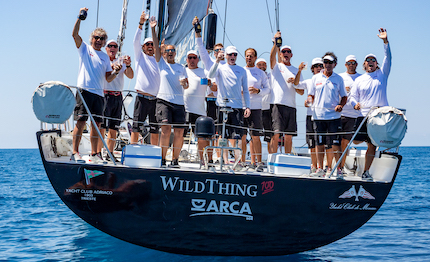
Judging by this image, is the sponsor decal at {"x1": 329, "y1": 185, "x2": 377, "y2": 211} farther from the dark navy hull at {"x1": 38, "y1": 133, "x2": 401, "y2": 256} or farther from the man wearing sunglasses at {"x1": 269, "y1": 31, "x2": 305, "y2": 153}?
the man wearing sunglasses at {"x1": 269, "y1": 31, "x2": 305, "y2": 153}

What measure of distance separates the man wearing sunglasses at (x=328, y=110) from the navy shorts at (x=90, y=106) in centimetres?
288

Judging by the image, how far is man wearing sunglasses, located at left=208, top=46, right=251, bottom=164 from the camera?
6.10m

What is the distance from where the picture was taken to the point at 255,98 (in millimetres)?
6785

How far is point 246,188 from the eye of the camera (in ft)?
17.2

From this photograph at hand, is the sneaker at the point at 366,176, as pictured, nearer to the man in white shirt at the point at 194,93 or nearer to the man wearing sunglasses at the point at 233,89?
the man wearing sunglasses at the point at 233,89

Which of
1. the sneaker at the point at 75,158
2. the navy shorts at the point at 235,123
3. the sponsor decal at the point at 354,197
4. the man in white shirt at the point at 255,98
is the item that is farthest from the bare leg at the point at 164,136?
the sponsor decal at the point at 354,197

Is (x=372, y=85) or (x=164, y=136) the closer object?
(x=164, y=136)

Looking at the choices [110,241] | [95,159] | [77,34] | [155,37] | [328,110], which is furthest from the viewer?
[110,241]

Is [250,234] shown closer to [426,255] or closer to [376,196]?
[376,196]

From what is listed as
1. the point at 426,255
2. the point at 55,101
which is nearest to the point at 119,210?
the point at 55,101

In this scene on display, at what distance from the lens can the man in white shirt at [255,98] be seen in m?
6.37

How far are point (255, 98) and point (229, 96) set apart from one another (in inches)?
30.9

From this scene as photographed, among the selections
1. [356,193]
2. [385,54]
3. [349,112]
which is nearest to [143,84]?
[349,112]

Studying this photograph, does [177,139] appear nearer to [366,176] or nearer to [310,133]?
[310,133]
